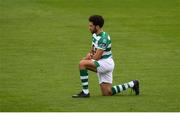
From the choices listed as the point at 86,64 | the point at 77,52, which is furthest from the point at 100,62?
the point at 77,52

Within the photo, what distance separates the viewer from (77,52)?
21.9m

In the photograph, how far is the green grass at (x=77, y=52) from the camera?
14375 millimetres

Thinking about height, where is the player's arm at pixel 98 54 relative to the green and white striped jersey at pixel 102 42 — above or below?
below

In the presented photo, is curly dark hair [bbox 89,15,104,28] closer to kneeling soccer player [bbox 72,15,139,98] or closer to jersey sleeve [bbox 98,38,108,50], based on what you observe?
kneeling soccer player [bbox 72,15,139,98]

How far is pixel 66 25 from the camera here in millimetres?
27516

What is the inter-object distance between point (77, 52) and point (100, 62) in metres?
7.13

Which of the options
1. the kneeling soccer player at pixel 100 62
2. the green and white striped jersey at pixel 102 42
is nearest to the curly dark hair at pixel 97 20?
the kneeling soccer player at pixel 100 62

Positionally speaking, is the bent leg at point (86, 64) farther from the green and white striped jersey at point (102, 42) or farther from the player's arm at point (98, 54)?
the green and white striped jersey at point (102, 42)

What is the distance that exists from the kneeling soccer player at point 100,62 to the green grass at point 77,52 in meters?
0.24

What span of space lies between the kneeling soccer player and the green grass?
0.24 m

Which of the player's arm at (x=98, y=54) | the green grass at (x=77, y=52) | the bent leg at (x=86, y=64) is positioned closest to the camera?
the green grass at (x=77, y=52)

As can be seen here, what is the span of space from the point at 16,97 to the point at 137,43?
9.33 m

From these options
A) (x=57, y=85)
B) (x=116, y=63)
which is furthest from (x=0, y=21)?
(x=57, y=85)

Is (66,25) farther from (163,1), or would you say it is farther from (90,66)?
(90,66)
